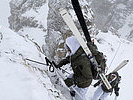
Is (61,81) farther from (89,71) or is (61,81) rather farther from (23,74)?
(23,74)

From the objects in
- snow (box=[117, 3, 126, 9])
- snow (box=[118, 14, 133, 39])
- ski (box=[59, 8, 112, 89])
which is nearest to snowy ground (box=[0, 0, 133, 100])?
ski (box=[59, 8, 112, 89])

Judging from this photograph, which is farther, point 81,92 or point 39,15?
point 39,15

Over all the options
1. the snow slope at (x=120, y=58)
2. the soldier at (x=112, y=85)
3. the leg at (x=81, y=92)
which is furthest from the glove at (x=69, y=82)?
the snow slope at (x=120, y=58)

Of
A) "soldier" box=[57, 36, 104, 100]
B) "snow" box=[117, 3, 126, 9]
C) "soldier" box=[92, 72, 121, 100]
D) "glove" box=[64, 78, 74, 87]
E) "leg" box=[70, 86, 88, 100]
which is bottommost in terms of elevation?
"snow" box=[117, 3, 126, 9]

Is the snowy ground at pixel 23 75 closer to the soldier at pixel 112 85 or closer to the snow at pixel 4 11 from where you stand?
the soldier at pixel 112 85

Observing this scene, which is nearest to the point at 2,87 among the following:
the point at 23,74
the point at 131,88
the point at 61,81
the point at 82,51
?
the point at 23,74

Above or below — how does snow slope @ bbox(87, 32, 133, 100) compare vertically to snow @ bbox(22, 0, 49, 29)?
below

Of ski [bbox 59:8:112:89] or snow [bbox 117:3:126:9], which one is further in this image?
snow [bbox 117:3:126:9]

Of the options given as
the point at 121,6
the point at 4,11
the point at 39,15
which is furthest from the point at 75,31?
the point at 4,11

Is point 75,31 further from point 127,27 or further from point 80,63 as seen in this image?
point 127,27

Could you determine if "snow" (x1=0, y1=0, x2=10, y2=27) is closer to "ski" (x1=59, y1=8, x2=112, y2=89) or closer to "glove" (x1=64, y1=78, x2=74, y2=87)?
"glove" (x1=64, y1=78, x2=74, y2=87)

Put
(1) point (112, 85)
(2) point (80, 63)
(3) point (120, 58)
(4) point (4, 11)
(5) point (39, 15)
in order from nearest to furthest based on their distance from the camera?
1. (2) point (80, 63)
2. (1) point (112, 85)
3. (3) point (120, 58)
4. (5) point (39, 15)
5. (4) point (4, 11)

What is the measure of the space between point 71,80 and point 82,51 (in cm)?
164

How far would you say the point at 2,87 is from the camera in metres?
3.41
